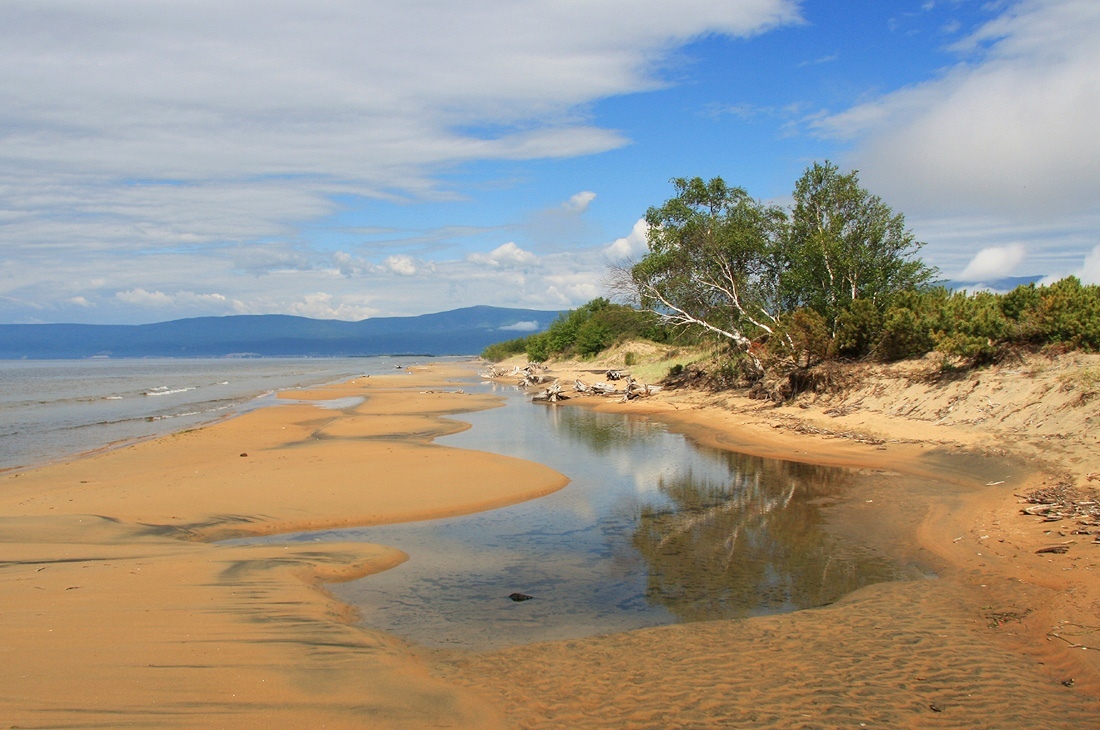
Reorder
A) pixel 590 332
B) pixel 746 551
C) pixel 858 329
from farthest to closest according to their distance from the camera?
pixel 590 332
pixel 858 329
pixel 746 551

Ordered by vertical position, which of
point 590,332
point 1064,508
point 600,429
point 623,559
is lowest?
point 623,559

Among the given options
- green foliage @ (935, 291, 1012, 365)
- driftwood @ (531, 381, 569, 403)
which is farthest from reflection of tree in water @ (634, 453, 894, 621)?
driftwood @ (531, 381, 569, 403)

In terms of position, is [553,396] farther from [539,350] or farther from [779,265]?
[539,350]

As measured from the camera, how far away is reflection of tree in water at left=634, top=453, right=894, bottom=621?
7.53 metres

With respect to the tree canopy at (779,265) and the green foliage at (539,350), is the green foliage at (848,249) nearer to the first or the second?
the tree canopy at (779,265)

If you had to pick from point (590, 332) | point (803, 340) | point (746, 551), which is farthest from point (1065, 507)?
point (590, 332)

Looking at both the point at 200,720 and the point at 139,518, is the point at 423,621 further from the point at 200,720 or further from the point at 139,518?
the point at 139,518

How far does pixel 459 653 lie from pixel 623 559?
3489mm

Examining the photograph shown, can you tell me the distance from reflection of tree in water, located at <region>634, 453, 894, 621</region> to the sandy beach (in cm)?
48

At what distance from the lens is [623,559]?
9.13 metres

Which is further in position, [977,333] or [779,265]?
[779,265]

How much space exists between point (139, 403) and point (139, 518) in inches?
1209

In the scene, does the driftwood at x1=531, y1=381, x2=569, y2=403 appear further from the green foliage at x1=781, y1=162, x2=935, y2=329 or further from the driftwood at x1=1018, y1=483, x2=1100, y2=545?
the driftwood at x1=1018, y1=483, x2=1100, y2=545

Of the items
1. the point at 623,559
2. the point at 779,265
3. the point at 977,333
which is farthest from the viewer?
the point at 779,265
